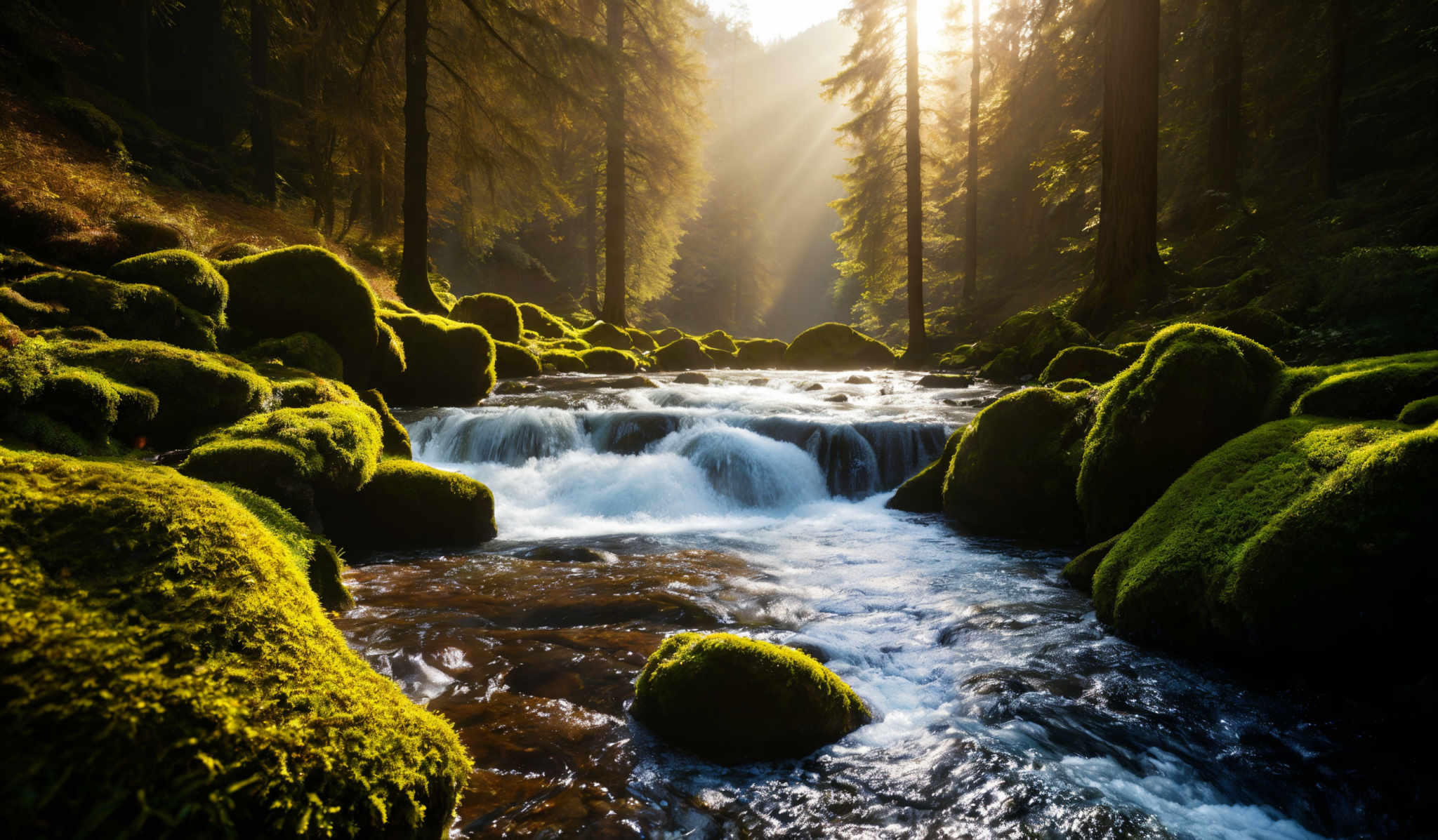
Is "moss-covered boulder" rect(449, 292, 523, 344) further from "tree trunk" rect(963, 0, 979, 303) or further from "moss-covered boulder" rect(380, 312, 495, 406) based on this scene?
"tree trunk" rect(963, 0, 979, 303)

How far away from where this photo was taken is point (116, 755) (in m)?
1.28

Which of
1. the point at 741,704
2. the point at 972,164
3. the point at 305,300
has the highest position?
the point at 972,164

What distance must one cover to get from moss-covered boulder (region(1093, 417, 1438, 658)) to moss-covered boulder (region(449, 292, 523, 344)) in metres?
14.4

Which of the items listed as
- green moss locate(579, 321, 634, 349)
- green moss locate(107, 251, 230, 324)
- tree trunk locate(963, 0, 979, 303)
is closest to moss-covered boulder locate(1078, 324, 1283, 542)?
green moss locate(107, 251, 230, 324)

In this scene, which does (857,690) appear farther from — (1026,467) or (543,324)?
(543,324)

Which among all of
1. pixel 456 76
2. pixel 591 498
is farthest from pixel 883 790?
pixel 456 76

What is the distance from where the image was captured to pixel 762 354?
901 inches

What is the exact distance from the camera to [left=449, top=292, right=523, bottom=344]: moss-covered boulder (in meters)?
15.7

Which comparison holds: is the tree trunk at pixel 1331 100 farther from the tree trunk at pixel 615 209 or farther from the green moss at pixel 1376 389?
the tree trunk at pixel 615 209

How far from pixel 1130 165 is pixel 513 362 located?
39.4ft

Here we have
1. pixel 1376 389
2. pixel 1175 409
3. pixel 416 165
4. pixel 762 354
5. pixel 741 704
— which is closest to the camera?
pixel 741 704

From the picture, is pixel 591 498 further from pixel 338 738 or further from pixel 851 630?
pixel 338 738

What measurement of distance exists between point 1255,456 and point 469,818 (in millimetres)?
4639

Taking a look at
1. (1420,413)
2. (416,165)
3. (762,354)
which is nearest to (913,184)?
(762,354)
